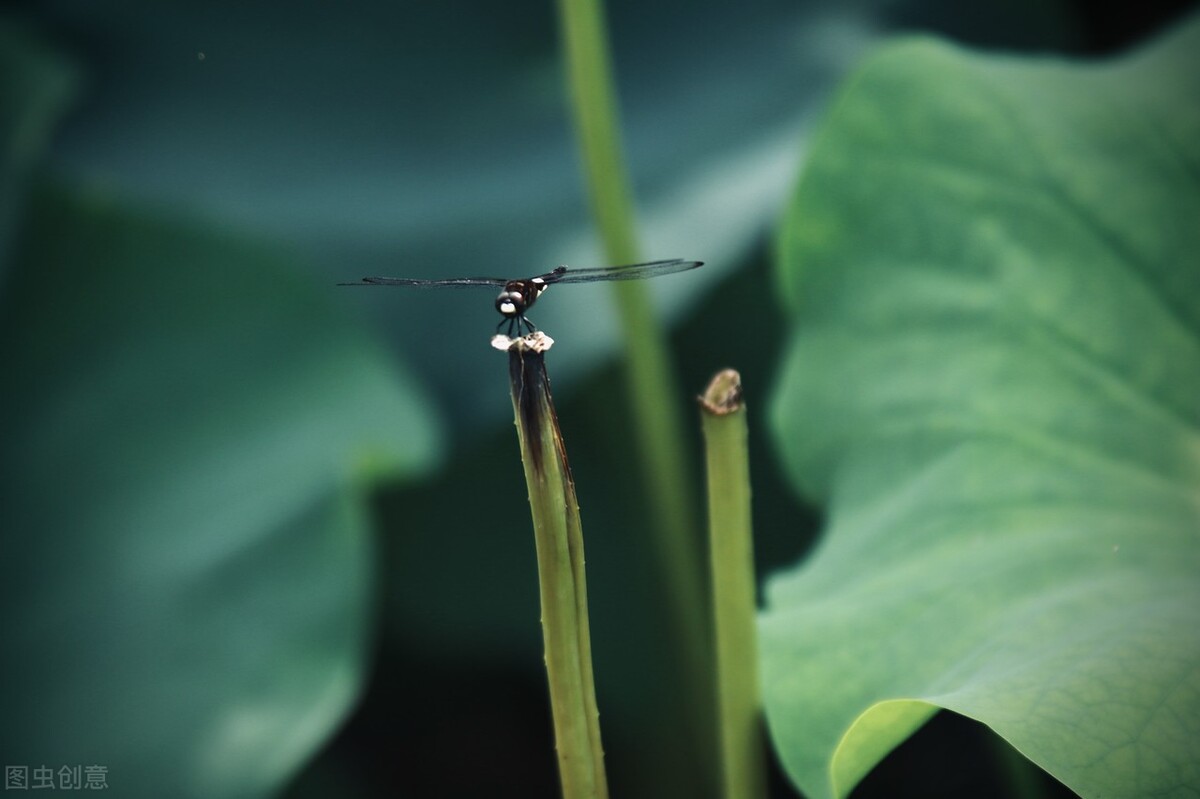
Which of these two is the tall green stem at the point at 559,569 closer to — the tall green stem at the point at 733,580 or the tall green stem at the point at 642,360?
the tall green stem at the point at 733,580

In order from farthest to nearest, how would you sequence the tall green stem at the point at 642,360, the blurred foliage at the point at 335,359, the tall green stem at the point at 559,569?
the blurred foliage at the point at 335,359 → the tall green stem at the point at 642,360 → the tall green stem at the point at 559,569

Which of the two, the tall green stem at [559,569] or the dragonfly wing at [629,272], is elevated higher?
the dragonfly wing at [629,272]

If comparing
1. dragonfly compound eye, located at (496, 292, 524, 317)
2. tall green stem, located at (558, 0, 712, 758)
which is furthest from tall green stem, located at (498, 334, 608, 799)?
tall green stem, located at (558, 0, 712, 758)

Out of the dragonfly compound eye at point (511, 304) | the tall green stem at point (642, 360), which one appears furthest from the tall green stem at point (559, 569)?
the tall green stem at point (642, 360)

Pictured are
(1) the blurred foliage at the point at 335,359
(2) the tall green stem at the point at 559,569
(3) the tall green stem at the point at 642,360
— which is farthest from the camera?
(1) the blurred foliage at the point at 335,359

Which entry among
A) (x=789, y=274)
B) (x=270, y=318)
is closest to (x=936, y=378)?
(x=789, y=274)

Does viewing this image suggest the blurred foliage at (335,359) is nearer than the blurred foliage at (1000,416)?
No

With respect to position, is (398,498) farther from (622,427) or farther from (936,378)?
(936,378)

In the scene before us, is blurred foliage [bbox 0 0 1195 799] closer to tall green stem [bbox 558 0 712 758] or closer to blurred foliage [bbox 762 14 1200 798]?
tall green stem [bbox 558 0 712 758]
